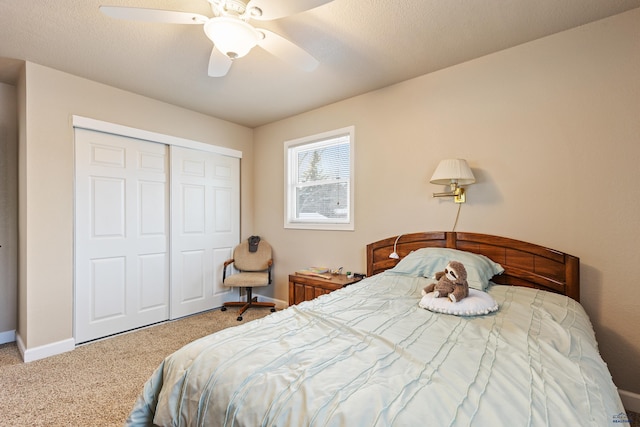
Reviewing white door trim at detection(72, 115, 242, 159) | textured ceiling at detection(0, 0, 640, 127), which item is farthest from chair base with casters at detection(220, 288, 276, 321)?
textured ceiling at detection(0, 0, 640, 127)

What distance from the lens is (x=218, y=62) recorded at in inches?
78.3

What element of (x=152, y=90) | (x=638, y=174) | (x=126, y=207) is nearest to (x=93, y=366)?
(x=126, y=207)

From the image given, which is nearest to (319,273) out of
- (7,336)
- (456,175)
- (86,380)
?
(456,175)

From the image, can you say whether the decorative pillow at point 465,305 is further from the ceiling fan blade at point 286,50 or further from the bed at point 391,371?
the ceiling fan blade at point 286,50

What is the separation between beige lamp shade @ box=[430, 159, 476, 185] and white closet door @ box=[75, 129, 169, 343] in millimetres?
2971

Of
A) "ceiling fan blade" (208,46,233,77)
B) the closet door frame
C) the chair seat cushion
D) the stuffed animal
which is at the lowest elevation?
the chair seat cushion

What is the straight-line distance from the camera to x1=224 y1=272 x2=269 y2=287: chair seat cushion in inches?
141

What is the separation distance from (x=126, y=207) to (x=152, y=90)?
1251 millimetres

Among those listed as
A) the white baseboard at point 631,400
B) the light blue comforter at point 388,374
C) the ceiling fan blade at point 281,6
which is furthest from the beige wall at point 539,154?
the ceiling fan blade at point 281,6

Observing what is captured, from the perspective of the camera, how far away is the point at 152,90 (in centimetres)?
304

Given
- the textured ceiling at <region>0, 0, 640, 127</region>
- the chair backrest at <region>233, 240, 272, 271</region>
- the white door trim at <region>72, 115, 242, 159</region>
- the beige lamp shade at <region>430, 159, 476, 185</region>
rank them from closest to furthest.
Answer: the textured ceiling at <region>0, 0, 640, 127</region>, the beige lamp shade at <region>430, 159, 476, 185</region>, the white door trim at <region>72, 115, 242, 159</region>, the chair backrest at <region>233, 240, 272, 271</region>

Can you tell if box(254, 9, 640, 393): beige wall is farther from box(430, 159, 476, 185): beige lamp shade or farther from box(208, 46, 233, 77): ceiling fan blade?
box(208, 46, 233, 77): ceiling fan blade

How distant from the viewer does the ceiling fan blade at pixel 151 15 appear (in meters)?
1.47

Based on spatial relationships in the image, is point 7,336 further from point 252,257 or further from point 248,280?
point 252,257
